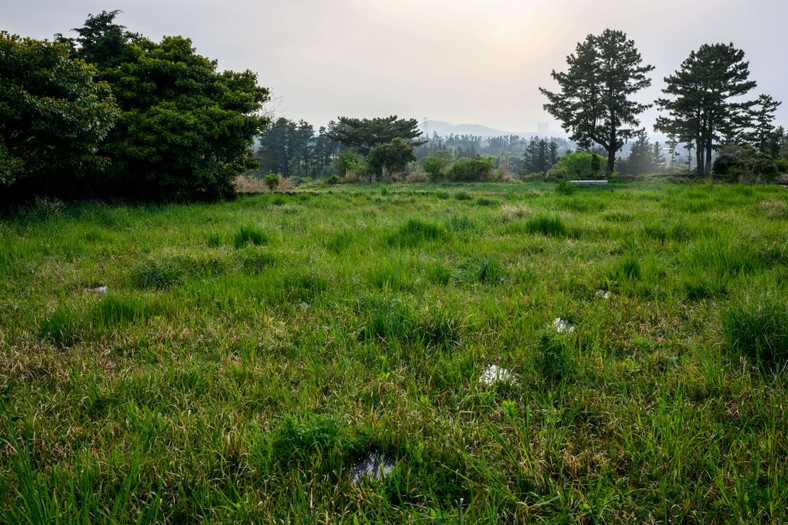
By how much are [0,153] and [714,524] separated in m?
11.0

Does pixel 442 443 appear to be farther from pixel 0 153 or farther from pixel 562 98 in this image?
pixel 562 98

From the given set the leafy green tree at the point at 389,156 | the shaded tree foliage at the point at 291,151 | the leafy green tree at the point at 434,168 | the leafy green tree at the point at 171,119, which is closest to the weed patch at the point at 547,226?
the leafy green tree at the point at 171,119

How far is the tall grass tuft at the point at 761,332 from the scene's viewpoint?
2.25 meters

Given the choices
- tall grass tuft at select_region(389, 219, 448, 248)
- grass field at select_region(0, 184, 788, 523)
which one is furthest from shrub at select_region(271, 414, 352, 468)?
tall grass tuft at select_region(389, 219, 448, 248)

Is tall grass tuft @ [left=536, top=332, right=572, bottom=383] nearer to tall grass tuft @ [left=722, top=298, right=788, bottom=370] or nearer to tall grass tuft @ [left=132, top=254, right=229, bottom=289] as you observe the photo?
tall grass tuft @ [left=722, top=298, right=788, bottom=370]

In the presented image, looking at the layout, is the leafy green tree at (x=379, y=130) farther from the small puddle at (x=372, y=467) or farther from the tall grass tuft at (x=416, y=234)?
the small puddle at (x=372, y=467)

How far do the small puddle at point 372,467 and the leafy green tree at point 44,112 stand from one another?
9.44m

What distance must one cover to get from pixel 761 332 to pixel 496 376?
5.67 ft

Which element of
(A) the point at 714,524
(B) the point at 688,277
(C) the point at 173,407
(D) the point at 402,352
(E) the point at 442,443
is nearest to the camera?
(A) the point at 714,524

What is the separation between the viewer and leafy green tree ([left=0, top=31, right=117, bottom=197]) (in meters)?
7.58

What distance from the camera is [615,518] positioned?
4.39 ft

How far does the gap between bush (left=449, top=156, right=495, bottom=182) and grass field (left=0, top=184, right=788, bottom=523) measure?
36454mm

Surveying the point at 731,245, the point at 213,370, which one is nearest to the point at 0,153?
the point at 213,370

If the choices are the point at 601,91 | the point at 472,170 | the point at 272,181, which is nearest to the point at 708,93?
the point at 601,91
